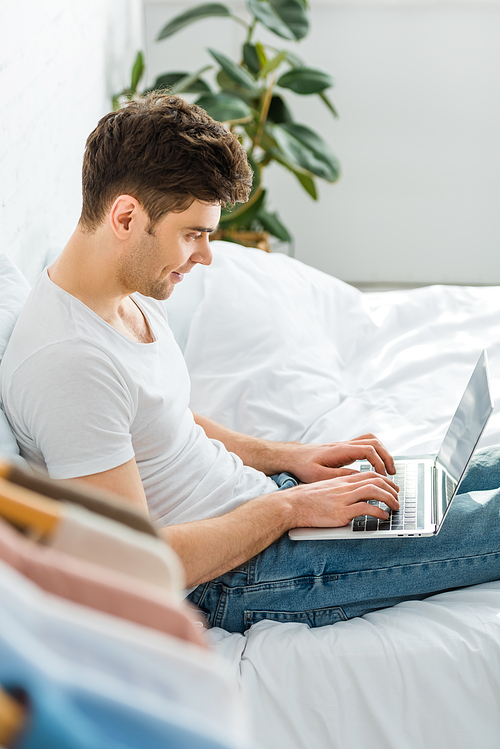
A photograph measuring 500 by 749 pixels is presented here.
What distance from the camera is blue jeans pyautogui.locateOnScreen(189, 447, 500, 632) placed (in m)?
1.03

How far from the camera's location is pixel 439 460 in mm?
1192

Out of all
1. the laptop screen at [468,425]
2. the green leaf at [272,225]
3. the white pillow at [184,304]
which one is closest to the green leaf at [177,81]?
the green leaf at [272,225]

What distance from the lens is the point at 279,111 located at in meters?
2.65

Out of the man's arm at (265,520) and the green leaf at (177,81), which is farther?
the green leaf at (177,81)

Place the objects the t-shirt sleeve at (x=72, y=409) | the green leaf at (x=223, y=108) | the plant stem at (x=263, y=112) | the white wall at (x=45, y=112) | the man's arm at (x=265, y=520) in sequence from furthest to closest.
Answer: the plant stem at (x=263, y=112)
the green leaf at (x=223, y=108)
the white wall at (x=45, y=112)
the man's arm at (x=265, y=520)
the t-shirt sleeve at (x=72, y=409)

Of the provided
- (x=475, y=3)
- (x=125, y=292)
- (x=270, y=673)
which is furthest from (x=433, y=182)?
(x=270, y=673)

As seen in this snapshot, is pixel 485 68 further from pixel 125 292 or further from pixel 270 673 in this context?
pixel 270 673

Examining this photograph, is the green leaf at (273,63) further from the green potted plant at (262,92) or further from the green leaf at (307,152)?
the green leaf at (307,152)

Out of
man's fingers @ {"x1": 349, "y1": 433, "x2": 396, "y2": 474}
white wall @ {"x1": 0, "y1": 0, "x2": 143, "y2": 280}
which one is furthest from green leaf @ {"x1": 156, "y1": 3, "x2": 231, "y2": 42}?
man's fingers @ {"x1": 349, "y1": 433, "x2": 396, "y2": 474}

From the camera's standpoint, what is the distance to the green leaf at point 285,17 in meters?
2.39

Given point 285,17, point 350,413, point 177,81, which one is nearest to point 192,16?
point 177,81

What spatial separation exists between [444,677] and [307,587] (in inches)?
8.6

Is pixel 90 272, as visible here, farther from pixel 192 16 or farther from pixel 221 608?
pixel 192 16

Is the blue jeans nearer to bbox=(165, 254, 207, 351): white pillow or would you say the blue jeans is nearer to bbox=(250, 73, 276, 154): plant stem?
bbox=(165, 254, 207, 351): white pillow
